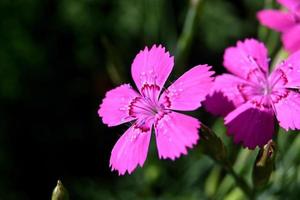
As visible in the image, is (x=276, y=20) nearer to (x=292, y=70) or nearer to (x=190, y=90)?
(x=292, y=70)

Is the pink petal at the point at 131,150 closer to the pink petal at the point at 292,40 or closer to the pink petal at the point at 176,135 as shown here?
the pink petal at the point at 176,135

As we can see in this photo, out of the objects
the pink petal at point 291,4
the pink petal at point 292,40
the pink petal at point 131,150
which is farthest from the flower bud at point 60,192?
the pink petal at point 291,4

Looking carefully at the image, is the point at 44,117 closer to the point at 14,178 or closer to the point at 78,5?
the point at 14,178

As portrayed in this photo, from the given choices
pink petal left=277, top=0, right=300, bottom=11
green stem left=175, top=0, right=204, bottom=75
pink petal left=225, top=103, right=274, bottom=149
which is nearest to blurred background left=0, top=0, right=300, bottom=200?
green stem left=175, top=0, right=204, bottom=75

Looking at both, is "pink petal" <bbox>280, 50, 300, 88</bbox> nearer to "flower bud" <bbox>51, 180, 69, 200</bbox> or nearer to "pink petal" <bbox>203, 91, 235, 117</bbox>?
"pink petal" <bbox>203, 91, 235, 117</bbox>

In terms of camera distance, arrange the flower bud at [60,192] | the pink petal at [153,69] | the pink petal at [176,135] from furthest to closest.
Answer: the pink petal at [153,69]
the flower bud at [60,192]
the pink petal at [176,135]

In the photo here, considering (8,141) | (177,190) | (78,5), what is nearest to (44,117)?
(8,141)
